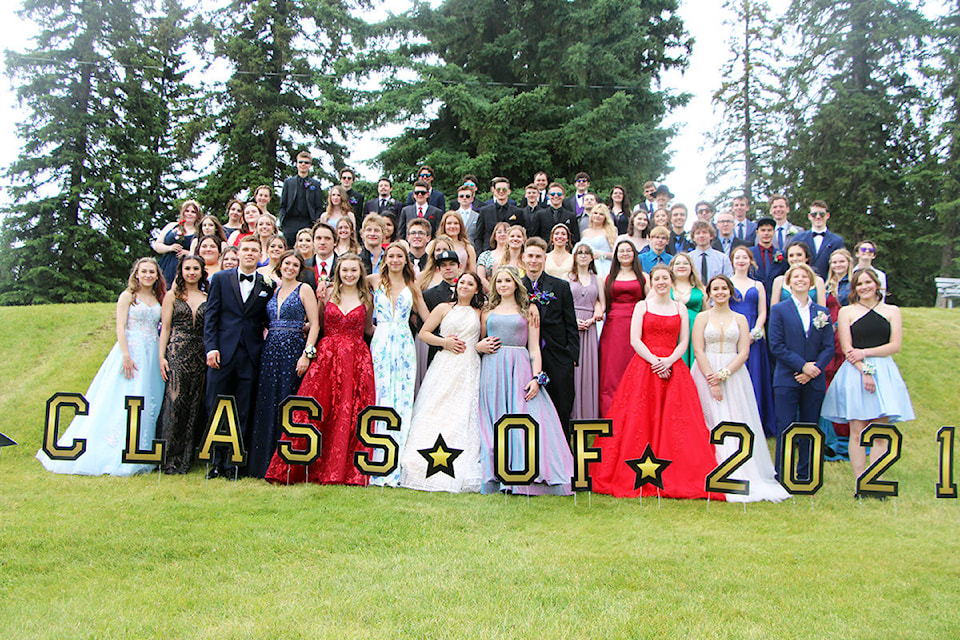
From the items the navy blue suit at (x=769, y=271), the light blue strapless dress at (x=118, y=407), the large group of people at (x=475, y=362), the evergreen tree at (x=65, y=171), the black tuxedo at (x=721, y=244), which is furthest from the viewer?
the evergreen tree at (x=65, y=171)

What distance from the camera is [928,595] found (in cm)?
446

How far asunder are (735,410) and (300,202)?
286 inches

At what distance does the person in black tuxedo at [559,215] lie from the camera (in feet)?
35.2

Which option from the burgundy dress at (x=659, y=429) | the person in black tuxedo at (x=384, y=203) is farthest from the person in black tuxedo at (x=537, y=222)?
the burgundy dress at (x=659, y=429)

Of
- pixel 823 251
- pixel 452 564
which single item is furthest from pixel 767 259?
pixel 452 564

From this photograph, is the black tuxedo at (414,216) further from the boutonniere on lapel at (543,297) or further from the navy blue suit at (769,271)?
the navy blue suit at (769,271)

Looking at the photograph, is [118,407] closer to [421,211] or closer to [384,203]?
Result: [421,211]

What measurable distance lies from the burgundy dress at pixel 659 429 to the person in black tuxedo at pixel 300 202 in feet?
20.2

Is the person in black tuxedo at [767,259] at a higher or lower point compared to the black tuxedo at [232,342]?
higher

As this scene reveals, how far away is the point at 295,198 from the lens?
11242 mm

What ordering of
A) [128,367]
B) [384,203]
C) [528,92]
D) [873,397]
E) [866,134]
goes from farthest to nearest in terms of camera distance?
[866,134] → [528,92] → [384,203] → [128,367] → [873,397]

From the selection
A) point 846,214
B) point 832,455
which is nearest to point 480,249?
point 832,455


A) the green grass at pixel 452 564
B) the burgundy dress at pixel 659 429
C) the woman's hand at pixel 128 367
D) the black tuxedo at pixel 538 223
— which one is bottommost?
the green grass at pixel 452 564

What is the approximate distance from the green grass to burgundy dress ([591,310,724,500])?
0.32m
